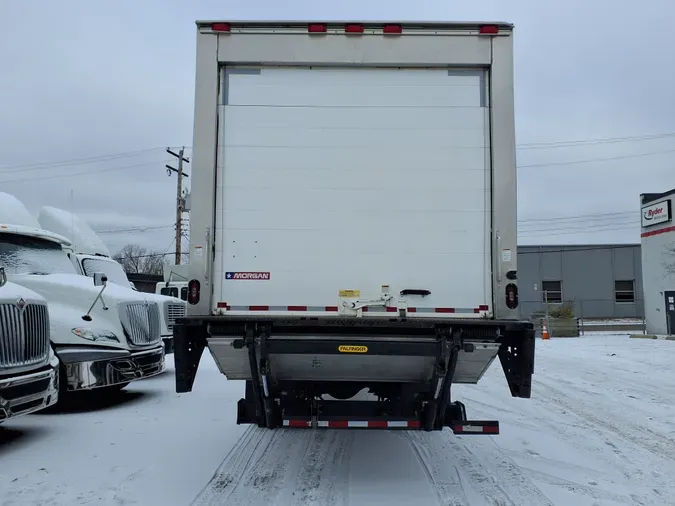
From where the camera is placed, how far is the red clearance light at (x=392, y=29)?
Result: 5238 mm

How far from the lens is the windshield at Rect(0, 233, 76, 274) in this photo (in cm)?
861

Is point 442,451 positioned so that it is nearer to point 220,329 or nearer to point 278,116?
point 220,329

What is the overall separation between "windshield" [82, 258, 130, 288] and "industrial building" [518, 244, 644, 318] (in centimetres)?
3568

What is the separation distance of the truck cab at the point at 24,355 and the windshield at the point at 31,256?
1.92 m

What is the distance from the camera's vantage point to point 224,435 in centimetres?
729

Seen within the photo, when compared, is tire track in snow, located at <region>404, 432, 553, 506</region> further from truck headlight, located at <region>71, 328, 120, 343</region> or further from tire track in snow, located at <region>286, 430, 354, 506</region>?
truck headlight, located at <region>71, 328, 120, 343</region>

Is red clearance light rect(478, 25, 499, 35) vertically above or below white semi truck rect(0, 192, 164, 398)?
above

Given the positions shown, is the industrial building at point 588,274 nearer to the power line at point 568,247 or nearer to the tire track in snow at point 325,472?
the power line at point 568,247

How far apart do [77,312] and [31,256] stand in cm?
126

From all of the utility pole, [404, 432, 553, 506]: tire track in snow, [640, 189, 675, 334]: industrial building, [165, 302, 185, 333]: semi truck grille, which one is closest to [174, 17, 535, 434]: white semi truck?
[404, 432, 553, 506]: tire track in snow

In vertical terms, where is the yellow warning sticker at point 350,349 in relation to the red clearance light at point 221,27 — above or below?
below

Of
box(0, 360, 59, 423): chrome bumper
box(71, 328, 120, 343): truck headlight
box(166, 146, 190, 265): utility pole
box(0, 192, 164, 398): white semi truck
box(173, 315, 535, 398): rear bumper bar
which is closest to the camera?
box(173, 315, 535, 398): rear bumper bar

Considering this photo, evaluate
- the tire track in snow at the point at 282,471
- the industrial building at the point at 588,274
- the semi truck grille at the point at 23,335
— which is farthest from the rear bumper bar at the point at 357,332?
the industrial building at the point at 588,274

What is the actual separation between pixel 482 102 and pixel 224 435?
502 cm
